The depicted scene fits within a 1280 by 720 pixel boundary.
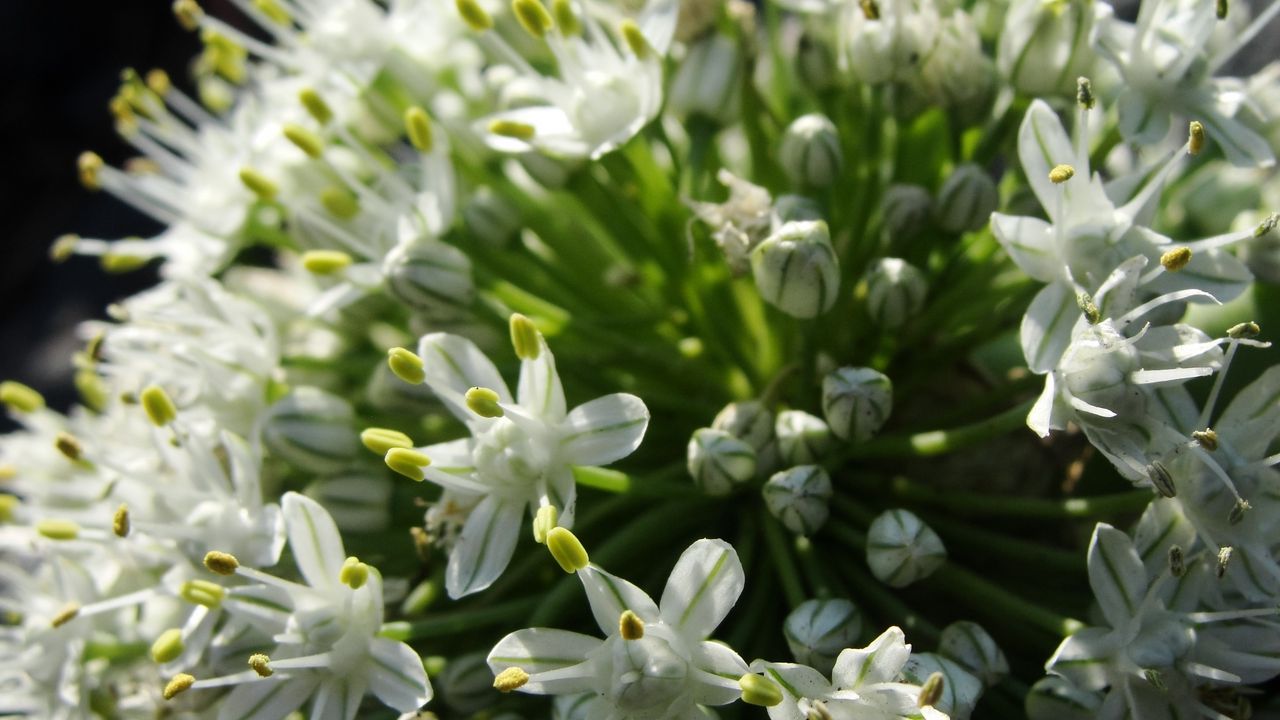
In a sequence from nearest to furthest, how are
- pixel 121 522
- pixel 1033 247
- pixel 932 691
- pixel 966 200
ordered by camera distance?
pixel 932 691, pixel 1033 247, pixel 121 522, pixel 966 200

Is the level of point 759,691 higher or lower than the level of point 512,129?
lower

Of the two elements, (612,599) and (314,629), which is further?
(314,629)

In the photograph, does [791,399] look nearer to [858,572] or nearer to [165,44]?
[858,572]

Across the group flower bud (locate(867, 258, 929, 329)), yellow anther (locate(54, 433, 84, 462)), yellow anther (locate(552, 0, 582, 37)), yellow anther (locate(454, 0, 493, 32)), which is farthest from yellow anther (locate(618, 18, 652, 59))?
yellow anther (locate(54, 433, 84, 462))

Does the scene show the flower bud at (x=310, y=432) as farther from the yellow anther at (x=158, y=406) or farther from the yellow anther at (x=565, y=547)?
the yellow anther at (x=565, y=547)

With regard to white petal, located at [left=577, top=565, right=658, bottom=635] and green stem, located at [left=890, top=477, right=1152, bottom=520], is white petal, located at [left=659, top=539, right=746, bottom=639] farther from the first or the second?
green stem, located at [left=890, top=477, right=1152, bottom=520]

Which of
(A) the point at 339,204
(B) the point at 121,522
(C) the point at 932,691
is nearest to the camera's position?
(C) the point at 932,691

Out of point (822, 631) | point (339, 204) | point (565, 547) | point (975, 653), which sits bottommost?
point (975, 653)

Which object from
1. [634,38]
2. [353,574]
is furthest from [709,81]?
[353,574]

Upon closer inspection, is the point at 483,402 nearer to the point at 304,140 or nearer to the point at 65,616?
the point at 304,140
